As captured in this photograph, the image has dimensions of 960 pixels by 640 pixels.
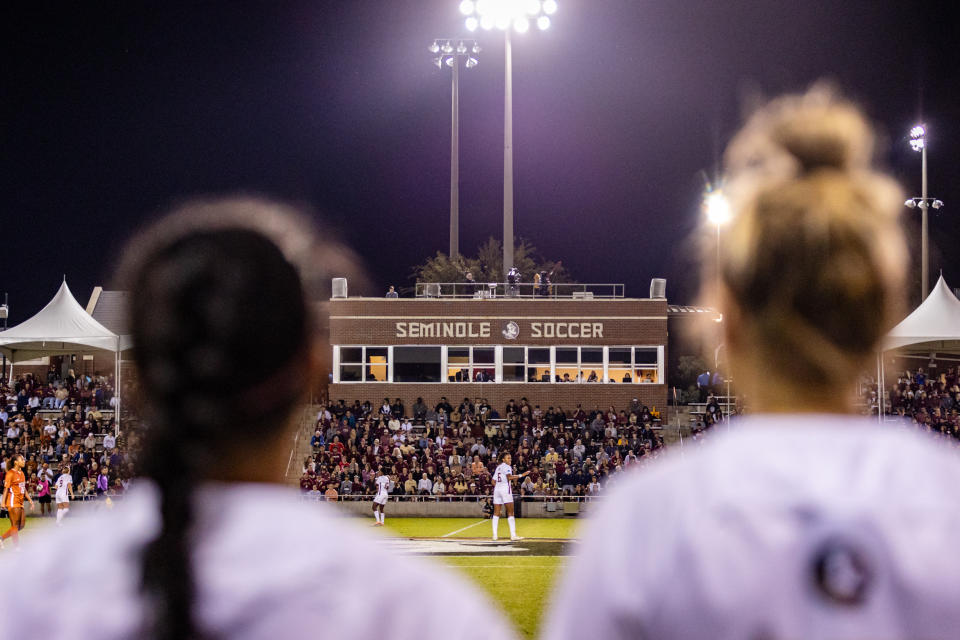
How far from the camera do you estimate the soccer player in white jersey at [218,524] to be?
1.44 meters

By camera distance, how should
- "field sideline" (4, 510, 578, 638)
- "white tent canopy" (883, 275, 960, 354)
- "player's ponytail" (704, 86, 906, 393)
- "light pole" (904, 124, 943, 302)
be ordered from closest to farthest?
"player's ponytail" (704, 86, 906, 393), "field sideline" (4, 510, 578, 638), "white tent canopy" (883, 275, 960, 354), "light pole" (904, 124, 943, 302)

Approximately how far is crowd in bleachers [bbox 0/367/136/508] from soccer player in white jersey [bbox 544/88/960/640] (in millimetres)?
27927

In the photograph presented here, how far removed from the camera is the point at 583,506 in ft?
101

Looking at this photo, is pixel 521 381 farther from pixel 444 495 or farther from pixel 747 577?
pixel 747 577

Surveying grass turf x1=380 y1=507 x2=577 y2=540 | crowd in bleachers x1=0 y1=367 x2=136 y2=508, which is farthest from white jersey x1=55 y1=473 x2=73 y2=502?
grass turf x1=380 y1=507 x2=577 y2=540

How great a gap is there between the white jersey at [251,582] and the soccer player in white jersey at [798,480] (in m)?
0.23

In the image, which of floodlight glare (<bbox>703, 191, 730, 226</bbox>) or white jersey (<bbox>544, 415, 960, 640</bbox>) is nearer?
white jersey (<bbox>544, 415, 960, 640</bbox>)

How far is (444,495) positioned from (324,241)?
30.1m

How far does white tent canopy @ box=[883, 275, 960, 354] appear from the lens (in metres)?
30.3

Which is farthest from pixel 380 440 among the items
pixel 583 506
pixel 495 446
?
pixel 583 506

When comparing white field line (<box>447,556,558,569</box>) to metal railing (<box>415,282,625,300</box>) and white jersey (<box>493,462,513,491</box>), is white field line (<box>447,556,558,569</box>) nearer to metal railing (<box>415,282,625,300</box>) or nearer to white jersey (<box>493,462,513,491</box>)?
white jersey (<box>493,462,513,491</box>)

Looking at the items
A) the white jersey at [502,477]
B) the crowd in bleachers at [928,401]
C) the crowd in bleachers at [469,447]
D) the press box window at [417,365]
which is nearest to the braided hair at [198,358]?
the white jersey at [502,477]

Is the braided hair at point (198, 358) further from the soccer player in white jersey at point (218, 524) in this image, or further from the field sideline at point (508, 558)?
the field sideline at point (508, 558)

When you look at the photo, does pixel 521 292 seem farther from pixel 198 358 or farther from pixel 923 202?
pixel 198 358
